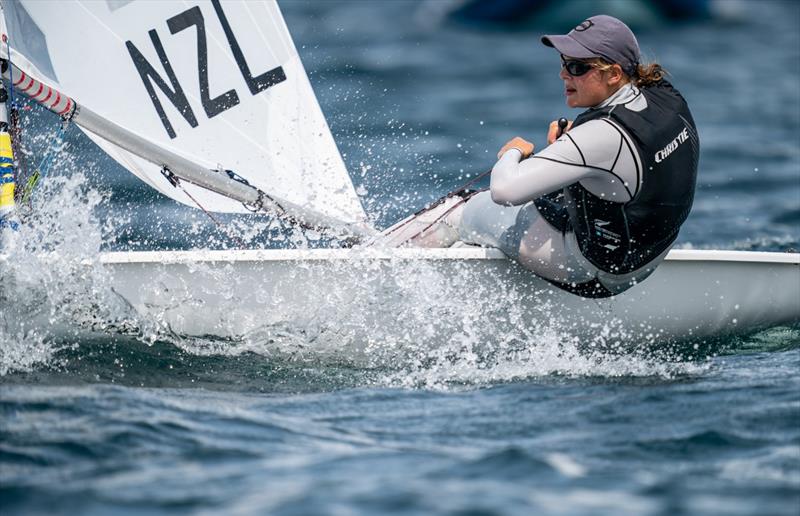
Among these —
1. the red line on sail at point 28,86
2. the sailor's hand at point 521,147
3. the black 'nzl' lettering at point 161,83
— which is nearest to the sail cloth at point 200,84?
the black 'nzl' lettering at point 161,83

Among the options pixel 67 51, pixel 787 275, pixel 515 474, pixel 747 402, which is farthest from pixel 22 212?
pixel 787 275

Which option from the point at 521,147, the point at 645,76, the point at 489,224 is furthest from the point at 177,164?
the point at 645,76

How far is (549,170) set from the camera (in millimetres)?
3436

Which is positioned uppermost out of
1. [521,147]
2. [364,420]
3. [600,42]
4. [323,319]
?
[600,42]

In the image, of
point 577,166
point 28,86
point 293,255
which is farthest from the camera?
point 28,86

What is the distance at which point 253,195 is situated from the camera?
432cm

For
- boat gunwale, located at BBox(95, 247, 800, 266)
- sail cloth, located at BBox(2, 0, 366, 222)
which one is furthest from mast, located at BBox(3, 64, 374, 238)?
boat gunwale, located at BBox(95, 247, 800, 266)

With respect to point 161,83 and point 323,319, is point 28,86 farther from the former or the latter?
point 323,319

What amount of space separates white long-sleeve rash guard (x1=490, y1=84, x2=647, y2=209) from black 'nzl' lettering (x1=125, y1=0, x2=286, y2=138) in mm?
1470

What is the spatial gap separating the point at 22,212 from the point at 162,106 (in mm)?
868

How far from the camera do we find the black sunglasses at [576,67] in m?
3.56

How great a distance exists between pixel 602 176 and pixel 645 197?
169 mm

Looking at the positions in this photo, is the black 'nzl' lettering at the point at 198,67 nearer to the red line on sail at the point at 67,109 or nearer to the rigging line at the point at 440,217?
the red line on sail at the point at 67,109

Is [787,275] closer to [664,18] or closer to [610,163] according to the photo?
[610,163]
